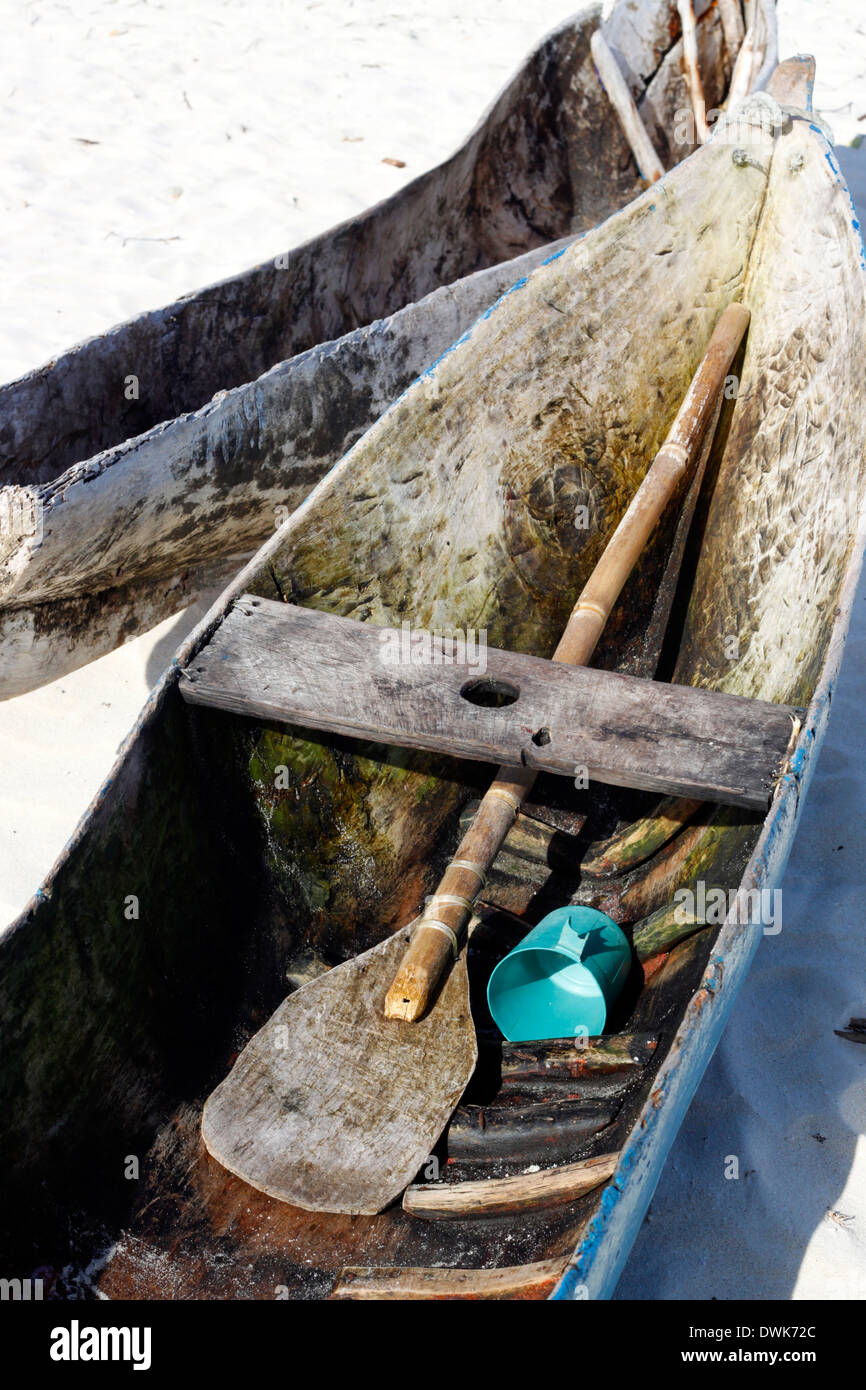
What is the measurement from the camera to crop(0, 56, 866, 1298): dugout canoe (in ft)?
6.84

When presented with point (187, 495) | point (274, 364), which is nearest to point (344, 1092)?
point (187, 495)

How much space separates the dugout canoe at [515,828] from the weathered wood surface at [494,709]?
9 cm

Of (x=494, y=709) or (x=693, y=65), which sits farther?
(x=693, y=65)

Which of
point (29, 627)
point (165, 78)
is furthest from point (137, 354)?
point (165, 78)

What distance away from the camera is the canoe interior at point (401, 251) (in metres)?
3.64

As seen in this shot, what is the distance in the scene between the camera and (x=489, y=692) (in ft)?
9.14

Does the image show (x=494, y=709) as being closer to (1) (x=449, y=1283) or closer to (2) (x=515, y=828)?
(2) (x=515, y=828)

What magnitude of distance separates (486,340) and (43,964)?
6.65 ft

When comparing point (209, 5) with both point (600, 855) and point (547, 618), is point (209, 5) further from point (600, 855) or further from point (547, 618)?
point (600, 855)

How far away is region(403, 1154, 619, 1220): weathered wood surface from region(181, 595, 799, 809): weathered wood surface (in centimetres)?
74

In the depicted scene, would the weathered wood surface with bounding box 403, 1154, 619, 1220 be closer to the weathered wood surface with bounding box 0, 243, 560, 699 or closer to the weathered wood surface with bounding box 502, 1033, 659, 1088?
the weathered wood surface with bounding box 502, 1033, 659, 1088

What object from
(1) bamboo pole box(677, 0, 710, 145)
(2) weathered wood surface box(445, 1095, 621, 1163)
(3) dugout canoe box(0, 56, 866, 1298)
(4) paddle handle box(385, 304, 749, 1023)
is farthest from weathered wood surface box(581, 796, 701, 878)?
(1) bamboo pole box(677, 0, 710, 145)

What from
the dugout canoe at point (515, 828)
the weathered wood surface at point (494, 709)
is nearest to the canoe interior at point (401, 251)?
the dugout canoe at point (515, 828)

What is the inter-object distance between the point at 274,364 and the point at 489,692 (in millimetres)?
2058
